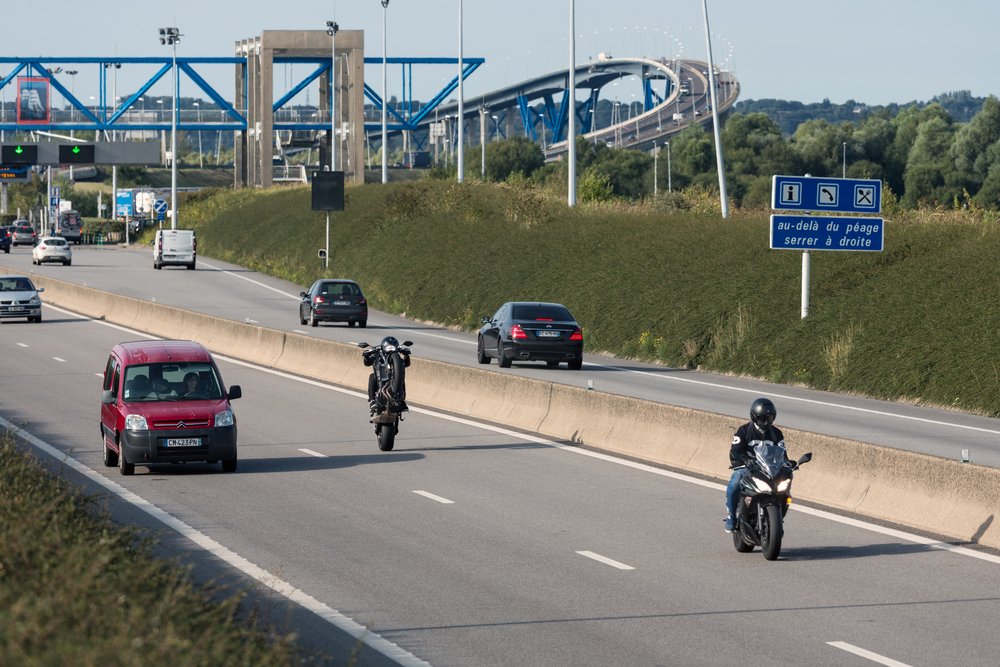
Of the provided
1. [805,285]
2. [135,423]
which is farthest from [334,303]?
[135,423]

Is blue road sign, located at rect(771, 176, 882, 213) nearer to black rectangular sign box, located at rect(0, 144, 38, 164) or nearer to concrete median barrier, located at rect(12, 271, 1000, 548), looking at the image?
concrete median barrier, located at rect(12, 271, 1000, 548)

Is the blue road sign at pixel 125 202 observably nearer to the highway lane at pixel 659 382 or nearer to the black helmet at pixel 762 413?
the highway lane at pixel 659 382

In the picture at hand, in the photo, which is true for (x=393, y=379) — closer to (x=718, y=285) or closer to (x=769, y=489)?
(x=769, y=489)

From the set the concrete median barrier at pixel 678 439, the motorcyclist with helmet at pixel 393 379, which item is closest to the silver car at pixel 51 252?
the concrete median barrier at pixel 678 439

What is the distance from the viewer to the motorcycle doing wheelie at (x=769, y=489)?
525 inches

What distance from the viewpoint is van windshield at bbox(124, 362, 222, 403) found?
19656 millimetres

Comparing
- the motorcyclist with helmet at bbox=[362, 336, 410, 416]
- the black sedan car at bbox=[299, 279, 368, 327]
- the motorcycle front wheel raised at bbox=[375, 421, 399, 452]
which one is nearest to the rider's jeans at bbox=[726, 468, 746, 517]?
the motorcyclist with helmet at bbox=[362, 336, 410, 416]

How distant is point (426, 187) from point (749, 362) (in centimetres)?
4194

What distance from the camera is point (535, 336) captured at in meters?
36.8

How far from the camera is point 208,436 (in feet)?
62.8

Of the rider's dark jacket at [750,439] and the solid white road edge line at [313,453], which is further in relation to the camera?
the solid white road edge line at [313,453]

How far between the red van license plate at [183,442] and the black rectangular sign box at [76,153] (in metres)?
93.1

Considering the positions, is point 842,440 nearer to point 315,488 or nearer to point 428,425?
point 315,488

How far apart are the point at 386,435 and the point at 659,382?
1506 centimetres
